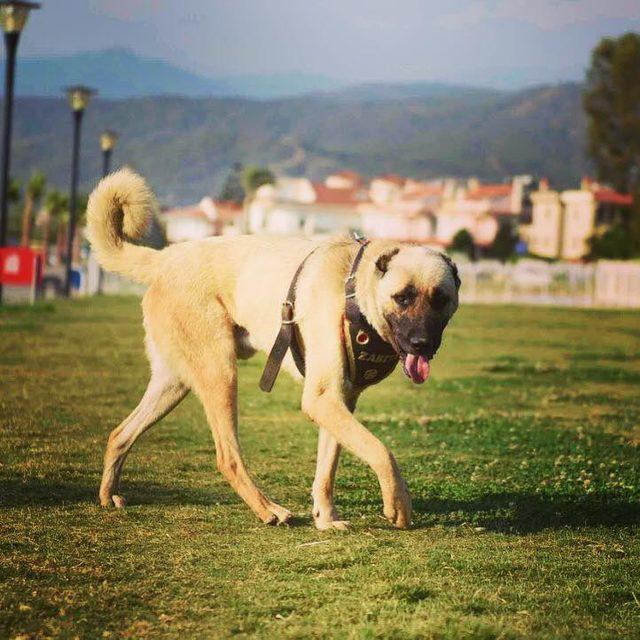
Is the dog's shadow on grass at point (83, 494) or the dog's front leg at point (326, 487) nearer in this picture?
the dog's front leg at point (326, 487)

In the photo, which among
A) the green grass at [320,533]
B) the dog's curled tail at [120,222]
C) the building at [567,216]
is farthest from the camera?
the building at [567,216]

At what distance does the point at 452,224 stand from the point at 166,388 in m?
130

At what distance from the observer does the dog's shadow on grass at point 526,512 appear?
648cm

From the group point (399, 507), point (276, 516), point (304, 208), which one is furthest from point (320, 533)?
point (304, 208)

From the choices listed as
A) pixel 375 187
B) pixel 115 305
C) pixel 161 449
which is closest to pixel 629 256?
pixel 115 305

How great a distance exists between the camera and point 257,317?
6.71 metres

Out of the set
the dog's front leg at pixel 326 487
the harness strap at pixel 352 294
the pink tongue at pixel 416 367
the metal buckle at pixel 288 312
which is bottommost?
the dog's front leg at pixel 326 487

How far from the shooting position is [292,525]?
20.7ft

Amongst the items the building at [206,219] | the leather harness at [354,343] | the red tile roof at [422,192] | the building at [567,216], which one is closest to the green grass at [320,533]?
the leather harness at [354,343]

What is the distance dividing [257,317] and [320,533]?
1.33 meters

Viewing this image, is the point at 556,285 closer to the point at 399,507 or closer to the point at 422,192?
the point at 399,507

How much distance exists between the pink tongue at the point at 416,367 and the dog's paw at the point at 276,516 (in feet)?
3.43

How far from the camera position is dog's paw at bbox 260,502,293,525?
624cm

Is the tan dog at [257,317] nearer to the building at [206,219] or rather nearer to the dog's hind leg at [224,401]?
the dog's hind leg at [224,401]
